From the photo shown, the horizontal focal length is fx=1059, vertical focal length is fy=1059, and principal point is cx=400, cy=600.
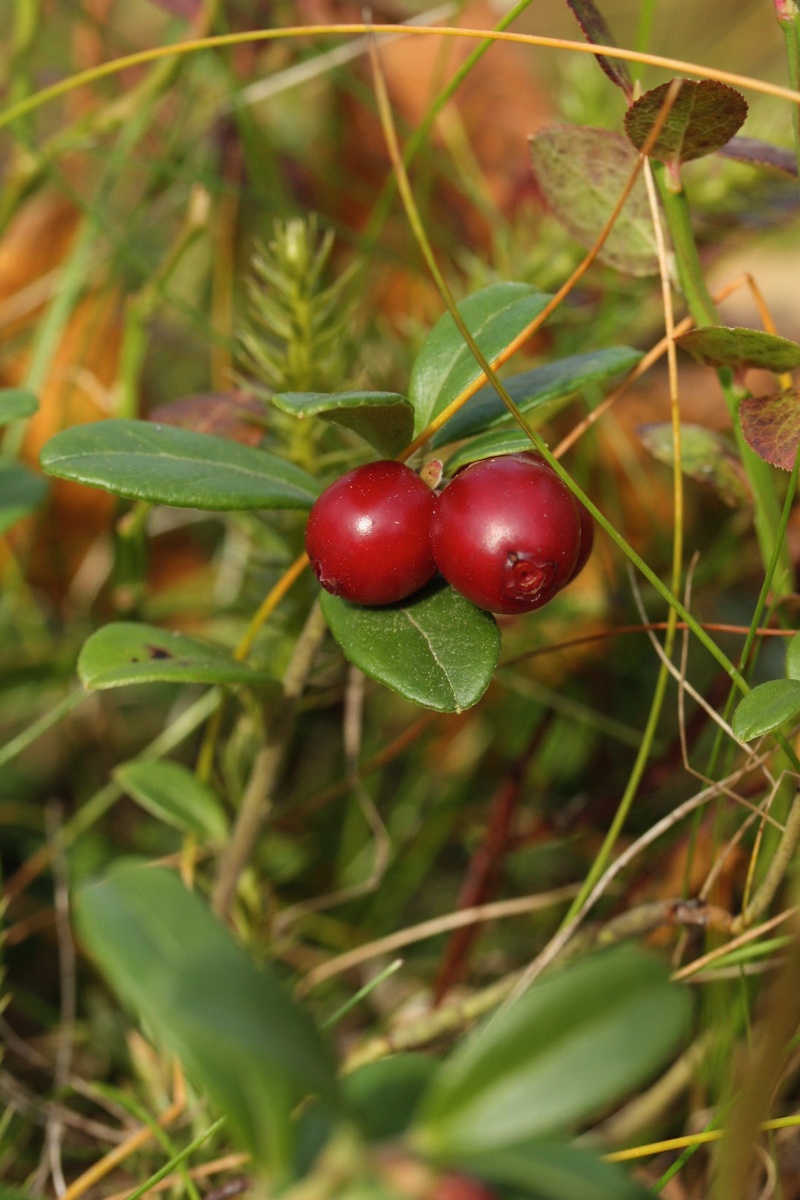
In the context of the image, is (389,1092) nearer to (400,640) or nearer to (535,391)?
(400,640)

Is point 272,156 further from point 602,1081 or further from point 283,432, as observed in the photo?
point 602,1081

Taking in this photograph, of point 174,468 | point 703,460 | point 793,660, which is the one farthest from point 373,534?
point 703,460

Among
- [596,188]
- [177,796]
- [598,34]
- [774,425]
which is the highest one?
[598,34]

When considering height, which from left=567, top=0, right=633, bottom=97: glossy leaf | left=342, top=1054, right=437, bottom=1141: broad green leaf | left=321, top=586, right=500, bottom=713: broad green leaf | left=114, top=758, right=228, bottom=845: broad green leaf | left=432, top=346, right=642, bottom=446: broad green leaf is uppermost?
left=567, top=0, right=633, bottom=97: glossy leaf

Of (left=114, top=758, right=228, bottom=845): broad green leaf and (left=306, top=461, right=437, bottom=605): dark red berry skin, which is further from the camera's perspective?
(left=114, top=758, right=228, bottom=845): broad green leaf

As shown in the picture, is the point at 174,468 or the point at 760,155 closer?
the point at 174,468

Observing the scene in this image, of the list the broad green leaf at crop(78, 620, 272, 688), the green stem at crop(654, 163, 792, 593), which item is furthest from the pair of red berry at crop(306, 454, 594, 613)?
the green stem at crop(654, 163, 792, 593)

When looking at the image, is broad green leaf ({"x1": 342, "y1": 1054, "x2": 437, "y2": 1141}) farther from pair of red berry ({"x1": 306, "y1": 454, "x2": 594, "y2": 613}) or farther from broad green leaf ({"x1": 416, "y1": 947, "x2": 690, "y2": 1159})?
pair of red berry ({"x1": 306, "y1": 454, "x2": 594, "y2": 613})

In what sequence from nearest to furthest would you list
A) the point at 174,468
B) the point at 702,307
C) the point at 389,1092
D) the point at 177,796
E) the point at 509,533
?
1. the point at 389,1092
2. the point at 509,533
3. the point at 174,468
4. the point at 702,307
5. the point at 177,796
